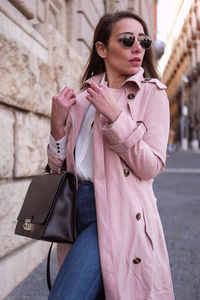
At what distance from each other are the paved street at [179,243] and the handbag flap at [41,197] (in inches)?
52.8

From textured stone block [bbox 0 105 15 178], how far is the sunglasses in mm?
1297

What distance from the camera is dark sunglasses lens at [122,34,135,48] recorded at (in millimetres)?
1497

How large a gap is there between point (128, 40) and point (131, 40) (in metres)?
0.01

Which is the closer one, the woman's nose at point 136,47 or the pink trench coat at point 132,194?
the pink trench coat at point 132,194

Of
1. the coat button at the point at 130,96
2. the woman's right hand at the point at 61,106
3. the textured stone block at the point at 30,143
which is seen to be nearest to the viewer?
the coat button at the point at 130,96

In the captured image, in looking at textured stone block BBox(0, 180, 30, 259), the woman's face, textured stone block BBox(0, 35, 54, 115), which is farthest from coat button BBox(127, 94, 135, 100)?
textured stone block BBox(0, 180, 30, 259)

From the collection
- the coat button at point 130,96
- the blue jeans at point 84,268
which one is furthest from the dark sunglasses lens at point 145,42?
the blue jeans at point 84,268

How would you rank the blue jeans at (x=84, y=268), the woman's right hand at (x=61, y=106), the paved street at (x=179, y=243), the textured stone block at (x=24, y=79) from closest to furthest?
the blue jeans at (x=84, y=268), the woman's right hand at (x=61, y=106), the textured stone block at (x=24, y=79), the paved street at (x=179, y=243)

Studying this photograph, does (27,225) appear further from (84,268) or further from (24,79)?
(24,79)

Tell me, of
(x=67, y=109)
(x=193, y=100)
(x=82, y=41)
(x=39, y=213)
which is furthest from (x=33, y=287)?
(x=193, y=100)

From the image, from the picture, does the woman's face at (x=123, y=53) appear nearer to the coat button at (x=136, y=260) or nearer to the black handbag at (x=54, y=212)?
the black handbag at (x=54, y=212)

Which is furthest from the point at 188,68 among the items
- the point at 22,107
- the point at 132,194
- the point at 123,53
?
the point at 132,194

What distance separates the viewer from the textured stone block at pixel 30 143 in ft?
9.13

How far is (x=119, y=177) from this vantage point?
1.38m
